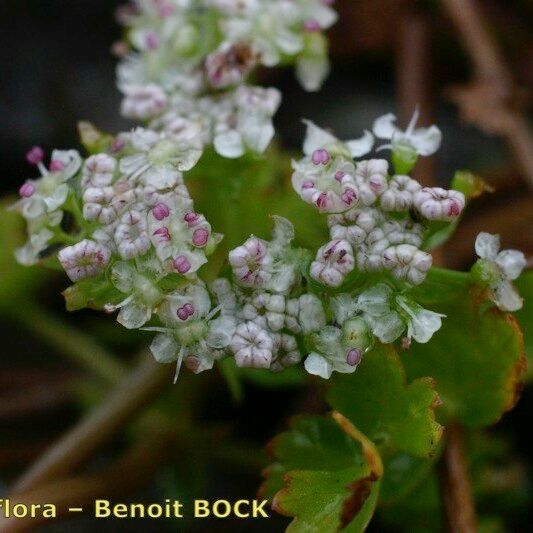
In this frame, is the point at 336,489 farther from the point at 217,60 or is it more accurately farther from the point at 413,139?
the point at 217,60

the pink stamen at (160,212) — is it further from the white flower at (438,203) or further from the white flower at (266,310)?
the white flower at (438,203)

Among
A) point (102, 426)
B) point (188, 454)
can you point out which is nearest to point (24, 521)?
point (102, 426)

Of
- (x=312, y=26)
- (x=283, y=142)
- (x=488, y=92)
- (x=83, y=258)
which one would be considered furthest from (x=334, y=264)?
(x=283, y=142)

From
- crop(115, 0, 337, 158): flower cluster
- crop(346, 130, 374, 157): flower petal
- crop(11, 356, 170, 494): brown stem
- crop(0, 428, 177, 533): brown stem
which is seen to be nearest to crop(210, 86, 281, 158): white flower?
crop(115, 0, 337, 158): flower cluster

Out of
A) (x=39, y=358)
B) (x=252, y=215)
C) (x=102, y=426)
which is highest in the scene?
(x=252, y=215)

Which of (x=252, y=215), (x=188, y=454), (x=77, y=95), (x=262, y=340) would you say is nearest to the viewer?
(x=262, y=340)

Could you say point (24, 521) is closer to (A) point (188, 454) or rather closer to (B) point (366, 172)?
(A) point (188, 454)

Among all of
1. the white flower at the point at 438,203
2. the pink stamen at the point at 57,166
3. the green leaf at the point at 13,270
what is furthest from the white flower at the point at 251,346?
the green leaf at the point at 13,270
